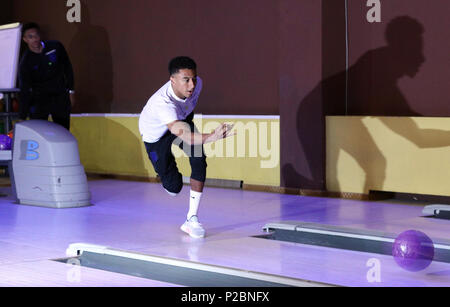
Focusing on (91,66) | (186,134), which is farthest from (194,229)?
(91,66)

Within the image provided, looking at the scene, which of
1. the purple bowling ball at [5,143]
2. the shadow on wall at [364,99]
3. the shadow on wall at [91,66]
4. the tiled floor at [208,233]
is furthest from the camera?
the shadow on wall at [91,66]

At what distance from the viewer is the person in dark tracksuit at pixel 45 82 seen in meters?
7.18

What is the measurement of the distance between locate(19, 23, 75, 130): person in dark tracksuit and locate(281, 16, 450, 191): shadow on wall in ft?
7.19

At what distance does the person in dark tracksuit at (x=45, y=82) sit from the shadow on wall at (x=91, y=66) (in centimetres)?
147

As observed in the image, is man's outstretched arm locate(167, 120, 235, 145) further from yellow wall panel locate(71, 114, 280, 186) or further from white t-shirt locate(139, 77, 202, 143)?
yellow wall panel locate(71, 114, 280, 186)

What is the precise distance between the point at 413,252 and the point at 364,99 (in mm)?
3204

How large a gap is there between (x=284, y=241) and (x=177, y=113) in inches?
40.3

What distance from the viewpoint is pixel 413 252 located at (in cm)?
385

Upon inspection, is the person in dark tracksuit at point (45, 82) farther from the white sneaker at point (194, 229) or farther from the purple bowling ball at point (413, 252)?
the purple bowling ball at point (413, 252)

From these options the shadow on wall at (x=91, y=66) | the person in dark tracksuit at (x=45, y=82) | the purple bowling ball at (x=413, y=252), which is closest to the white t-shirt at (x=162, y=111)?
the purple bowling ball at (x=413, y=252)

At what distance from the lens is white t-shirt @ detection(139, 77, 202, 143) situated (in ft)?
15.6

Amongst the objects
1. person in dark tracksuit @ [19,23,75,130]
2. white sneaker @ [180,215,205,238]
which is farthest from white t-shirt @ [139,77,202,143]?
person in dark tracksuit @ [19,23,75,130]

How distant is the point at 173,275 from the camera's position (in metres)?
3.71

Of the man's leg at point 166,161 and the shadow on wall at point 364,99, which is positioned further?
the shadow on wall at point 364,99
